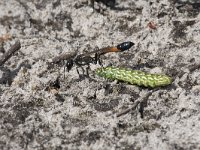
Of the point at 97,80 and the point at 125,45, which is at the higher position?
the point at 125,45

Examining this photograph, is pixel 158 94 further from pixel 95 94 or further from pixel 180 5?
pixel 180 5

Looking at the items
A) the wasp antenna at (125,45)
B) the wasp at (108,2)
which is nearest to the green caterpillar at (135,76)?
the wasp antenna at (125,45)

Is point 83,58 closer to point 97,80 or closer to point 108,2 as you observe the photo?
point 97,80

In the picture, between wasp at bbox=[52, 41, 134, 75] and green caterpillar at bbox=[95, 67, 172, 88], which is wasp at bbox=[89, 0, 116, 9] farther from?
green caterpillar at bbox=[95, 67, 172, 88]

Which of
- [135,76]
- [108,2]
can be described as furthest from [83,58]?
[108,2]

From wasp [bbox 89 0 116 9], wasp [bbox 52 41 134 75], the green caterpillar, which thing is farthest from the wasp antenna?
wasp [bbox 89 0 116 9]

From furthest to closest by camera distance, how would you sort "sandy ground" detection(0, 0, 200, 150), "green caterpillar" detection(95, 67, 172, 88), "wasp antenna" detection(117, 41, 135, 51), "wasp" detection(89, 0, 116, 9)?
"wasp" detection(89, 0, 116, 9), "wasp antenna" detection(117, 41, 135, 51), "green caterpillar" detection(95, 67, 172, 88), "sandy ground" detection(0, 0, 200, 150)

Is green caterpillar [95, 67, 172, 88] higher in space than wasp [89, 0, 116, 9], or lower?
lower
